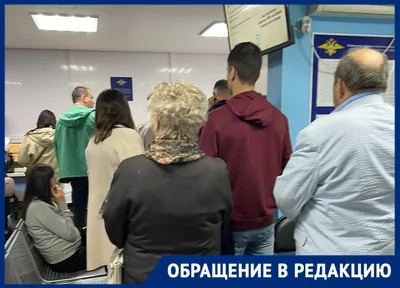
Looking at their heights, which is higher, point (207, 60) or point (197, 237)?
point (207, 60)

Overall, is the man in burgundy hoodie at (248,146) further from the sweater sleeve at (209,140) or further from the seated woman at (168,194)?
the seated woman at (168,194)

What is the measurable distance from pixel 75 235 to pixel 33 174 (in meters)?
0.44

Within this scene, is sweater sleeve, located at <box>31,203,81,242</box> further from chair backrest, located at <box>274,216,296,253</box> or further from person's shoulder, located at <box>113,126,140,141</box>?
chair backrest, located at <box>274,216,296,253</box>

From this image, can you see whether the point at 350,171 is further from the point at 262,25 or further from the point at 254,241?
the point at 262,25

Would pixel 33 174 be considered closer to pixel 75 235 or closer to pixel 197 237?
pixel 75 235

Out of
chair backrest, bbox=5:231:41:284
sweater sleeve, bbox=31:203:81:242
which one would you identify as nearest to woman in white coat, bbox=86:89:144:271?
sweater sleeve, bbox=31:203:81:242

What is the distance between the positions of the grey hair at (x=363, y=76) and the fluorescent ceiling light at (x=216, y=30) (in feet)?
9.94

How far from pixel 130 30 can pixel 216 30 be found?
1002mm

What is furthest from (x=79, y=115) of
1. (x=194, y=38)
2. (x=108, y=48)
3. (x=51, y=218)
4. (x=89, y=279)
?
(x=108, y=48)

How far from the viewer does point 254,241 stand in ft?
4.98

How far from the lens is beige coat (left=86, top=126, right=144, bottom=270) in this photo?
1.92m

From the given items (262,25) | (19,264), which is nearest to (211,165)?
(19,264)

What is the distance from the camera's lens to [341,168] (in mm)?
1101

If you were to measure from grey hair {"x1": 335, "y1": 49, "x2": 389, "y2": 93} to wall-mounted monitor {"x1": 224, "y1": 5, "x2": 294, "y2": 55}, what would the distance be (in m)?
0.84
